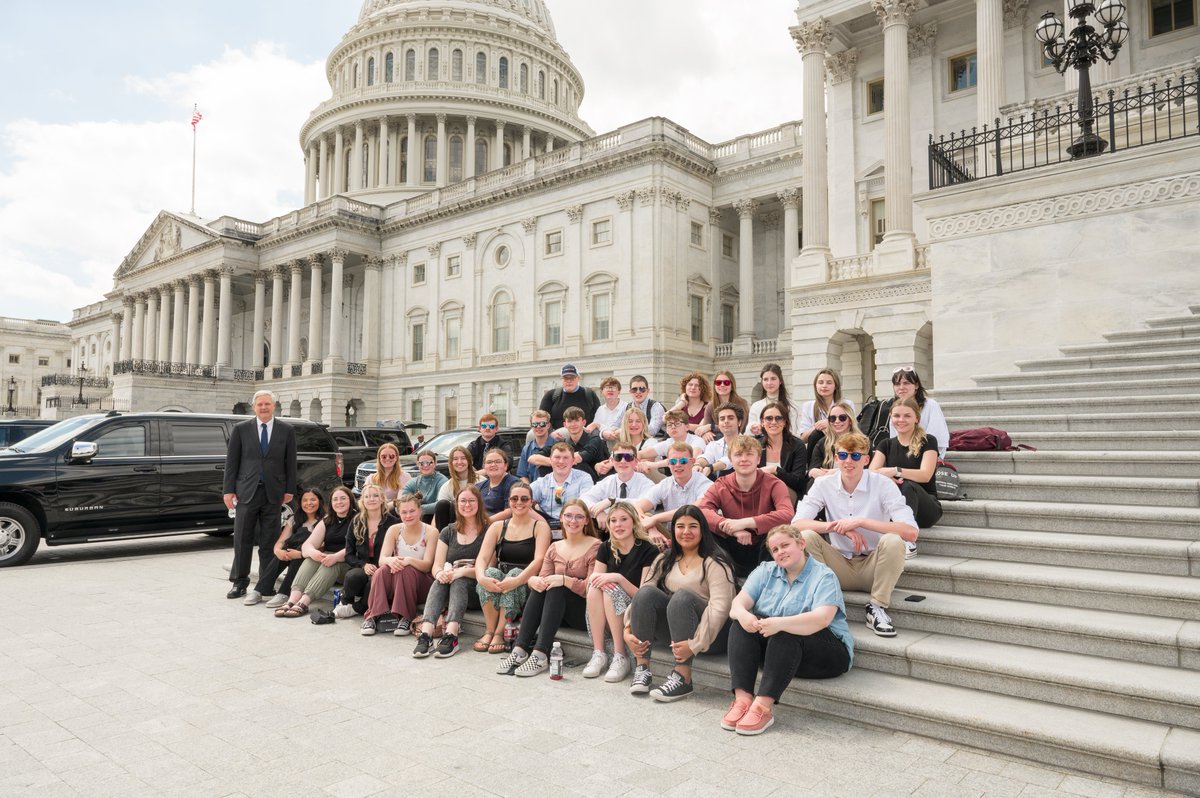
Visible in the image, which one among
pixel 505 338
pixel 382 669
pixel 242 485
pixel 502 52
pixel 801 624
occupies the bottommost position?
pixel 382 669

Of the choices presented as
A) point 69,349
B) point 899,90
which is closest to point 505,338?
point 899,90

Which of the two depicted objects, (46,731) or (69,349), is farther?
(69,349)

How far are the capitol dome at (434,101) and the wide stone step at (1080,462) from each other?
64084 mm

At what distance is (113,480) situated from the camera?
1195 centimetres

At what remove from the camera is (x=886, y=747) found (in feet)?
15.2

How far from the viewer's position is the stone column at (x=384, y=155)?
68562mm

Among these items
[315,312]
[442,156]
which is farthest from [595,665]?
[442,156]

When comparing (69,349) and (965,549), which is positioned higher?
(69,349)

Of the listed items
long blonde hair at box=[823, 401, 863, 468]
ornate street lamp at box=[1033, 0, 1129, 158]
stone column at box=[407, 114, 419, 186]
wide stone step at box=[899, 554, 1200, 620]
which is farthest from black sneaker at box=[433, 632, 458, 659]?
stone column at box=[407, 114, 419, 186]

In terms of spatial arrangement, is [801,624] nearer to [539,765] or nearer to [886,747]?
[886,747]

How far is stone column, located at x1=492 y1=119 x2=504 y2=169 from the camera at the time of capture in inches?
2731

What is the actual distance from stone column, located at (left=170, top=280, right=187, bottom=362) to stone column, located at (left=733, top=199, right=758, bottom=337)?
48.3 metres

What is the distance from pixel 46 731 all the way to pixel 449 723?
255cm

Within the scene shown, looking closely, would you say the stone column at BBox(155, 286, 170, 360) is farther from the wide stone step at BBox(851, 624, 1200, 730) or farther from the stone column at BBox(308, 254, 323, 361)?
the wide stone step at BBox(851, 624, 1200, 730)
